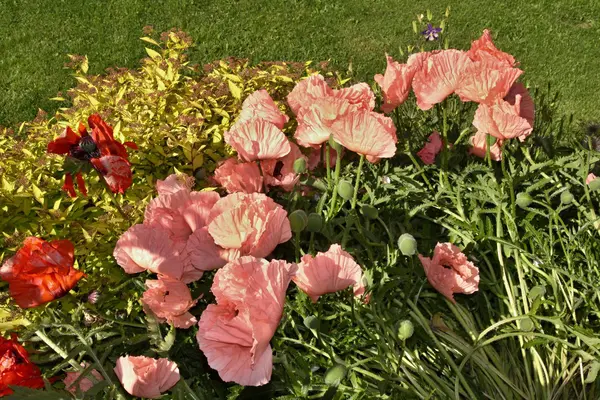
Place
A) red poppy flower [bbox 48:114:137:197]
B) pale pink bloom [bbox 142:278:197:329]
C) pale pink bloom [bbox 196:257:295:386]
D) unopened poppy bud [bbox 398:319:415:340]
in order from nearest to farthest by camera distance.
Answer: pale pink bloom [bbox 196:257:295:386]
unopened poppy bud [bbox 398:319:415:340]
pale pink bloom [bbox 142:278:197:329]
red poppy flower [bbox 48:114:137:197]

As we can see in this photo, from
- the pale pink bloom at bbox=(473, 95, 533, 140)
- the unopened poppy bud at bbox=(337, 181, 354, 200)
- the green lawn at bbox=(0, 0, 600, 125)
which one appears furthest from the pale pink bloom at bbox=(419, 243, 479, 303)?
the green lawn at bbox=(0, 0, 600, 125)

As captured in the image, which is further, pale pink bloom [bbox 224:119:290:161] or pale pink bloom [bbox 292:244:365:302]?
pale pink bloom [bbox 224:119:290:161]

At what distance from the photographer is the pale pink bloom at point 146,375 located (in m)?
1.09

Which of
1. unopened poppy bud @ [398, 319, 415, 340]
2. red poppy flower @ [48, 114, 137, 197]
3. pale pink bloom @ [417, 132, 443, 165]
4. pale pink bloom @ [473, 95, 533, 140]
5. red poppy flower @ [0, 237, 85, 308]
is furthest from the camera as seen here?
pale pink bloom @ [417, 132, 443, 165]

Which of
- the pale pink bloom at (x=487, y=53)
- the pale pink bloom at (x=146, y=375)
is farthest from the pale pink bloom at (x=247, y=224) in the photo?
the pale pink bloom at (x=487, y=53)

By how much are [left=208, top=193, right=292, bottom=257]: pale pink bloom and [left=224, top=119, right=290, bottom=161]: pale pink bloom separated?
25 cm

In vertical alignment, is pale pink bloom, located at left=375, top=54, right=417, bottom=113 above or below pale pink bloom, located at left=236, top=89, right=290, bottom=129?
above

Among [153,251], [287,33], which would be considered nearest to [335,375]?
[153,251]

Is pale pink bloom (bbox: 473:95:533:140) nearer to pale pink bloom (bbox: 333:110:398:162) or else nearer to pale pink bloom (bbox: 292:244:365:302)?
pale pink bloom (bbox: 333:110:398:162)

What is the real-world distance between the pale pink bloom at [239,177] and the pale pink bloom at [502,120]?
19.3 inches

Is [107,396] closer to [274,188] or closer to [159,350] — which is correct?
[159,350]

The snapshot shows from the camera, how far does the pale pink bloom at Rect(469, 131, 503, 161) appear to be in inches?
68.2

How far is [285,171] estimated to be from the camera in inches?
63.9

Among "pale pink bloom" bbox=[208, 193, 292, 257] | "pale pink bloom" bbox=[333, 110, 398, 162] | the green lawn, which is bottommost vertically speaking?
the green lawn
